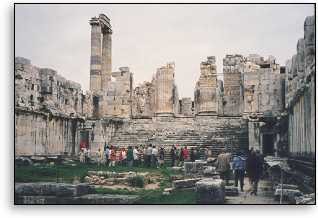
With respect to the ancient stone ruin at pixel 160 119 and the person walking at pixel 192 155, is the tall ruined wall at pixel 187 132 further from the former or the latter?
the person walking at pixel 192 155

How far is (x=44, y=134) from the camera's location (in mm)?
10641

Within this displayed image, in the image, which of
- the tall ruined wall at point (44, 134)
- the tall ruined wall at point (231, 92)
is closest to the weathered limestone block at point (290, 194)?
the tall ruined wall at point (44, 134)

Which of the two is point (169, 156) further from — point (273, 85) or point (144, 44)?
point (273, 85)

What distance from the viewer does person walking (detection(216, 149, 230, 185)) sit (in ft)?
32.2

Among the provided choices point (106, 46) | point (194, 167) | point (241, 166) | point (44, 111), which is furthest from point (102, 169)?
point (106, 46)

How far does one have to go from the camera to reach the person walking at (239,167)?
972cm

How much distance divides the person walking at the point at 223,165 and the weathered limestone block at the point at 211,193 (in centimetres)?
30

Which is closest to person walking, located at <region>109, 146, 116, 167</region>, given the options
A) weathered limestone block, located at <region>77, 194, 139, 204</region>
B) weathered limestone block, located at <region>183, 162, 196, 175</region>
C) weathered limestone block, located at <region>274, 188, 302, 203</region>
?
weathered limestone block, located at <region>77, 194, 139, 204</region>

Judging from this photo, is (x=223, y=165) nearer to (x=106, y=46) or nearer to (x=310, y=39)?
(x=310, y=39)

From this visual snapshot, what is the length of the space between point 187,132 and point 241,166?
276 centimetres

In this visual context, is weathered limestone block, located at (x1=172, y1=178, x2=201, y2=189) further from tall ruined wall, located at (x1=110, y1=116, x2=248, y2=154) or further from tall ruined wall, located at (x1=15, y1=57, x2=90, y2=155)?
tall ruined wall, located at (x1=15, y1=57, x2=90, y2=155)

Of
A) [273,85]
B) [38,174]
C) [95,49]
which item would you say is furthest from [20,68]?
[273,85]

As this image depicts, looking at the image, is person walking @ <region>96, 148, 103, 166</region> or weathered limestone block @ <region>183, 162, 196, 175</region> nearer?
weathered limestone block @ <region>183, 162, 196, 175</region>

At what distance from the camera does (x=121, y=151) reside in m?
10.8
